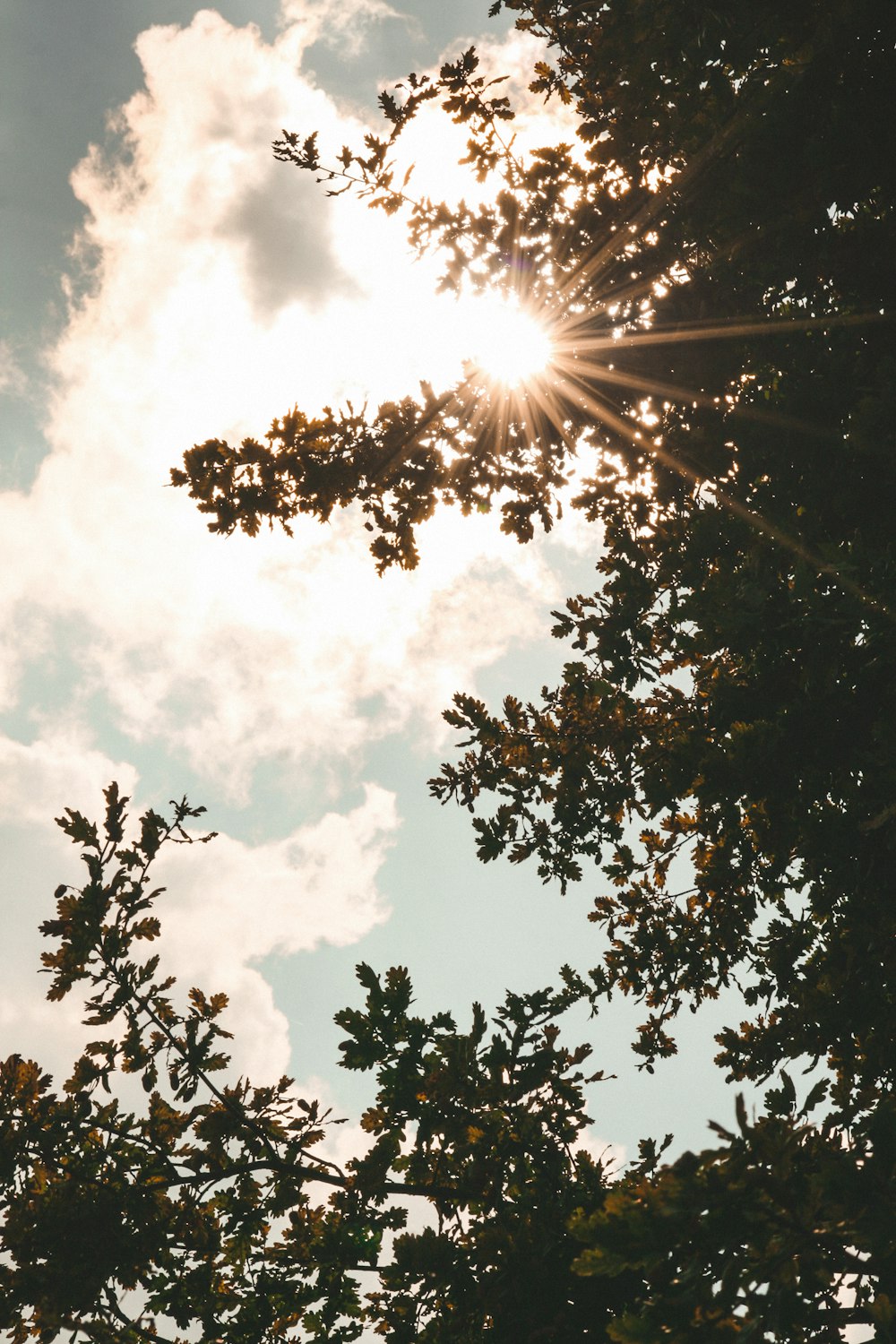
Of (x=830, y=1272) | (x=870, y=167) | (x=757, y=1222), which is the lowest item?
(x=830, y=1272)

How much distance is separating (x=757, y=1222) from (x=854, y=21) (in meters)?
7.24

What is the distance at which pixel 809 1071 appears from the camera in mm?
5395

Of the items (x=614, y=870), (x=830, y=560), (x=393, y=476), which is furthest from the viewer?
(x=393, y=476)

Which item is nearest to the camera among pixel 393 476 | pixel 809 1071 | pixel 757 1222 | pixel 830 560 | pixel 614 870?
pixel 757 1222

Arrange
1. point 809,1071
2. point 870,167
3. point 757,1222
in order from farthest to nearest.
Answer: point 870,167
point 809,1071
point 757,1222

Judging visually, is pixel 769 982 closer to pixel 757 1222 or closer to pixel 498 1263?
pixel 498 1263

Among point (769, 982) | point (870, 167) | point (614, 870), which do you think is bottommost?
point (769, 982)

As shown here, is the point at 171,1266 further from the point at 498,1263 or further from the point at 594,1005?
the point at 594,1005

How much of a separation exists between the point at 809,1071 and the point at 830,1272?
7.42ft

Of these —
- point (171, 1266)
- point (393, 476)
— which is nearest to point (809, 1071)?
point (171, 1266)

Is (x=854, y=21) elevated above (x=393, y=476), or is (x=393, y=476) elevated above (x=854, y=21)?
(x=393, y=476)

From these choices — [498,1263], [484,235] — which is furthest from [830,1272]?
[484,235]

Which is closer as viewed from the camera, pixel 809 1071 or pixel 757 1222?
pixel 757 1222

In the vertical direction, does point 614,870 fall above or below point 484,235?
below
